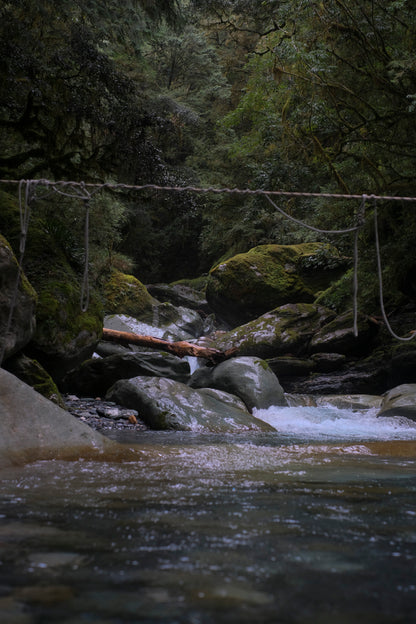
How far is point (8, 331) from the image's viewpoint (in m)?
5.06

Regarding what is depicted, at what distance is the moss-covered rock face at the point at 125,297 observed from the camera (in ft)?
55.4

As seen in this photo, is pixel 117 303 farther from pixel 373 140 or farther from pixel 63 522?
pixel 63 522

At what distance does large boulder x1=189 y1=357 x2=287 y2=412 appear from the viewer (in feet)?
28.1

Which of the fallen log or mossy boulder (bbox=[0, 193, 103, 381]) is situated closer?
mossy boulder (bbox=[0, 193, 103, 381])

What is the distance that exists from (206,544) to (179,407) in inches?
210

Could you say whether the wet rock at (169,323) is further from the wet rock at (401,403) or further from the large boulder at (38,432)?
the large boulder at (38,432)

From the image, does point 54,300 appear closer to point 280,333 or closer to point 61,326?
point 61,326

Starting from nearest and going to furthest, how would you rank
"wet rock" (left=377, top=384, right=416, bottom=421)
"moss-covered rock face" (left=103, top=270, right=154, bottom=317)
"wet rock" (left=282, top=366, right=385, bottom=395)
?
1. "wet rock" (left=377, top=384, right=416, bottom=421)
2. "wet rock" (left=282, top=366, right=385, bottom=395)
3. "moss-covered rock face" (left=103, top=270, right=154, bottom=317)

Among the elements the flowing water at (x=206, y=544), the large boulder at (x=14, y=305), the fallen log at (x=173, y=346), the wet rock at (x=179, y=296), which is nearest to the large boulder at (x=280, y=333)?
the fallen log at (x=173, y=346)

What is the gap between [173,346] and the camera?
9969mm

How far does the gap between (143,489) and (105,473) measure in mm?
547

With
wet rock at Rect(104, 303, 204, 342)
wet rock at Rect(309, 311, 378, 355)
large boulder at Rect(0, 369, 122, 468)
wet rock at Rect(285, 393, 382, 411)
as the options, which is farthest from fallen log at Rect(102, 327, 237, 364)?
large boulder at Rect(0, 369, 122, 468)

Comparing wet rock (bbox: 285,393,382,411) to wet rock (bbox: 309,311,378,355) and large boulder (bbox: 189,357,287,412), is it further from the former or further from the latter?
wet rock (bbox: 309,311,378,355)

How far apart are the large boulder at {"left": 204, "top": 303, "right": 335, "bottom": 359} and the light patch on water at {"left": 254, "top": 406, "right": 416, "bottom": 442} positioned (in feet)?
10.0
